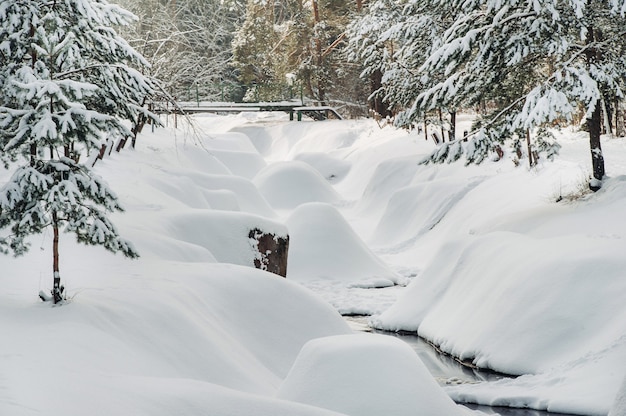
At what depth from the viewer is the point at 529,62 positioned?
14055 mm

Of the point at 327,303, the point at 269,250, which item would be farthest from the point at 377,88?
the point at 327,303

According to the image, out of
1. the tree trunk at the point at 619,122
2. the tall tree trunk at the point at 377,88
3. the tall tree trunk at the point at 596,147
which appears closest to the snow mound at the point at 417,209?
the tree trunk at the point at 619,122

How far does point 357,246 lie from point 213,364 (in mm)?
10301

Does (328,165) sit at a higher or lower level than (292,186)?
higher

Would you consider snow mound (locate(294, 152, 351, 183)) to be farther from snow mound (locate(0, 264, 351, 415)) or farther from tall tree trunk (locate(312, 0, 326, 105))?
snow mound (locate(0, 264, 351, 415))

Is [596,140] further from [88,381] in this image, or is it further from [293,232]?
[88,381]

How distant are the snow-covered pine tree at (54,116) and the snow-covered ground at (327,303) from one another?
71 cm

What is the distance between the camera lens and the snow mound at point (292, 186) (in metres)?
26.4

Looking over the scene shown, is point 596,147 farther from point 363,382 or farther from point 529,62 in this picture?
point 363,382

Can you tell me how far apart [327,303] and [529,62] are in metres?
5.86

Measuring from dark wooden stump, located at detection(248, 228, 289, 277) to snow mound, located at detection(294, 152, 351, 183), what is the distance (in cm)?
1783

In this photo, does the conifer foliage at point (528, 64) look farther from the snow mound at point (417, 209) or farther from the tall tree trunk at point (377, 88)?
the tall tree trunk at point (377, 88)

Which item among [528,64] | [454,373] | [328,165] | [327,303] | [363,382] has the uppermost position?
[528,64]

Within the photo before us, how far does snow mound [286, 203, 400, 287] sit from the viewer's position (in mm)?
17141
